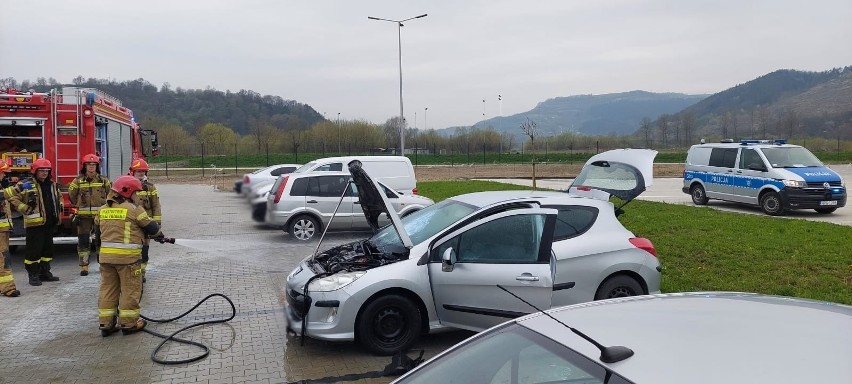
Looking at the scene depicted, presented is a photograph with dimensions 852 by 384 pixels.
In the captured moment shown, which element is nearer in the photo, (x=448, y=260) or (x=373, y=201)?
(x=448, y=260)

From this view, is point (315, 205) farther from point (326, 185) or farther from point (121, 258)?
point (121, 258)

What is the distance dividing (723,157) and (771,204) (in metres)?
2.30

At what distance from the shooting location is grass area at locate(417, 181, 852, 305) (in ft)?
26.5

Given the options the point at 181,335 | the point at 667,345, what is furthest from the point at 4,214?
the point at 667,345

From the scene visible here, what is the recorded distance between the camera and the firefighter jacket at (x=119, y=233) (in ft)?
→ 21.6

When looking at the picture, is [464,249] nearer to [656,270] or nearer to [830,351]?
[656,270]

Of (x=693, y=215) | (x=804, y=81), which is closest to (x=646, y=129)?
(x=804, y=81)

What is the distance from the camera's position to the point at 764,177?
52.8 ft

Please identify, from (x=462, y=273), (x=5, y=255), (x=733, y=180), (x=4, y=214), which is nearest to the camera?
(x=462, y=273)

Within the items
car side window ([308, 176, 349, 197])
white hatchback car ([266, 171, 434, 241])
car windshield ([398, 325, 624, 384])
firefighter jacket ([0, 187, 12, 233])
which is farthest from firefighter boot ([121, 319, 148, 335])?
car side window ([308, 176, 349, 197])

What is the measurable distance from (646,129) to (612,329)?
347 ft

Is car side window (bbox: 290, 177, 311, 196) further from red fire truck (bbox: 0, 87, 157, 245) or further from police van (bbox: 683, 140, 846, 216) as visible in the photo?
police van (bbox: 683, 140, 846, 216)

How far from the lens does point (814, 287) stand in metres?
7.86

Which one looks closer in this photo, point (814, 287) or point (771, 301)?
point (771, 301)
